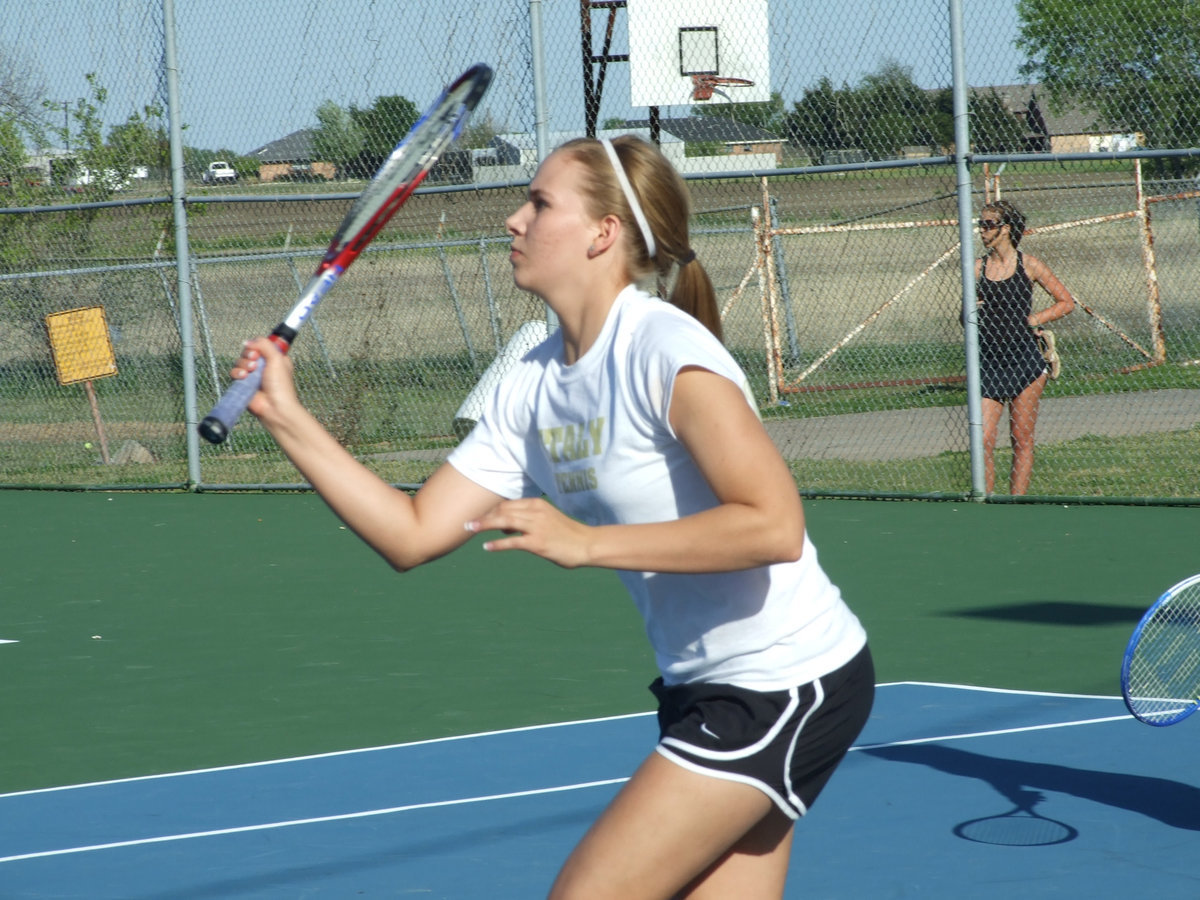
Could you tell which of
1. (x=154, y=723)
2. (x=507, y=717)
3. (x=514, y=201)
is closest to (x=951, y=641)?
(x=507, y=717)

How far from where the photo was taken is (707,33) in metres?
11.1

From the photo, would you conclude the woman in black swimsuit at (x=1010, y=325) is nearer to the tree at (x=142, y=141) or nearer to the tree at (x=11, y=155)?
the tree at (x=142, y=141)

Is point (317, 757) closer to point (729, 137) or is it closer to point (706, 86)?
point (729, 137)

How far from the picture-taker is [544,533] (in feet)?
7.52

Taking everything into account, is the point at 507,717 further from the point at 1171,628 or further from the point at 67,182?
the point at 67,182

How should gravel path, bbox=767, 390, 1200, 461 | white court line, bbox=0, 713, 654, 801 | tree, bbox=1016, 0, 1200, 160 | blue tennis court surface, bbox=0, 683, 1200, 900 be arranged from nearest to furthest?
1. blue tennis court surface, bbox=0, 683, 1200, 900
2. white court line, bbox=0, 713, 654, 801
3. tree, bbox=1016, 0, 1200, 160
4. gravel path, bbox=767, 390, 1200, 461

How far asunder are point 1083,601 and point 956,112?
11.2 feet

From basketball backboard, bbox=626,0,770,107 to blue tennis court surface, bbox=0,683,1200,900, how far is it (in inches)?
231

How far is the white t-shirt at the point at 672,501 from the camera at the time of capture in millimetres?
2490

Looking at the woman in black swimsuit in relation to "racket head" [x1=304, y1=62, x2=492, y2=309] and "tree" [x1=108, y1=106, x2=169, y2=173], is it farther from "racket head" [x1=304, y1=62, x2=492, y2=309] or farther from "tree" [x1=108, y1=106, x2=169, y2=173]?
"racket head" [x1=304, y1=62, x2=492, y2=309]

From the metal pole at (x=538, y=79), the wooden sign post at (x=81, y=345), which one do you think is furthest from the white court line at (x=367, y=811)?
the wooden sign post at (x=81, y=345)

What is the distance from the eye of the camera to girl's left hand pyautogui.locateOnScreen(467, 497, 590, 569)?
2287mm

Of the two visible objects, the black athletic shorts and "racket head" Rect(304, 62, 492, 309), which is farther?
"racket head" Rect(304, 62, 492, 309)

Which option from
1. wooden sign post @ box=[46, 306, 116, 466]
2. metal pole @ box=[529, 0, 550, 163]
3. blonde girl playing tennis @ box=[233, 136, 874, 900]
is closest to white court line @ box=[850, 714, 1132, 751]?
blonde girl playing tennis @ box=[233, 136, 874, 900]
